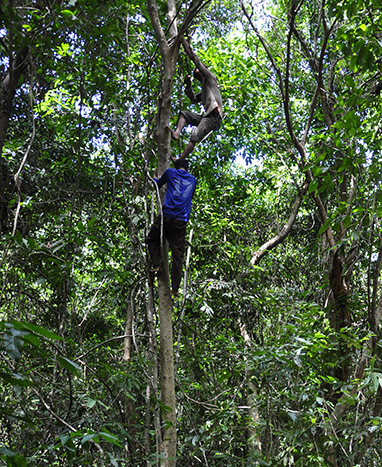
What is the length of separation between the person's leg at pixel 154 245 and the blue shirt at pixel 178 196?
211mm

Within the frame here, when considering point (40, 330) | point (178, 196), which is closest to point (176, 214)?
point (178, 196)

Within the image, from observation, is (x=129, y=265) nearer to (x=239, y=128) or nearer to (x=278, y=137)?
(x=239, y=128)

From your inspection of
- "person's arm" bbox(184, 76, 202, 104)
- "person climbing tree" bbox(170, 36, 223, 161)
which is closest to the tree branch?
"person's arm" bbox(184, 76, 202, 104)

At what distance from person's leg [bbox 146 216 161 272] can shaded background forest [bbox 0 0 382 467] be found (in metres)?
0.11

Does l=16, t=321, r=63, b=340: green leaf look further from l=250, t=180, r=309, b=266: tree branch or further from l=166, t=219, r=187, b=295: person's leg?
l=250, t=180, r=309, b=266: tree branch

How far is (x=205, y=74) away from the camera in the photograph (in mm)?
3910

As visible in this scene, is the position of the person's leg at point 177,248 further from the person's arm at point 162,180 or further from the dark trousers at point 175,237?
the person's arm at point 162,180

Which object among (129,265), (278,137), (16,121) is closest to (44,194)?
(16,121)

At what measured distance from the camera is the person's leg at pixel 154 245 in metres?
3.13

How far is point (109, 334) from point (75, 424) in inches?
132

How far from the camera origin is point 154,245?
3283 mm

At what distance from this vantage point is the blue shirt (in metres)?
3.54

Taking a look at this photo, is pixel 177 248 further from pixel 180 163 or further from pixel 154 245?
pixel 180 163

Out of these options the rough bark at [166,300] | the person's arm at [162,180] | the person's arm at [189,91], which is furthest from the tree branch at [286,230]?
the rough bark at [166,300]
